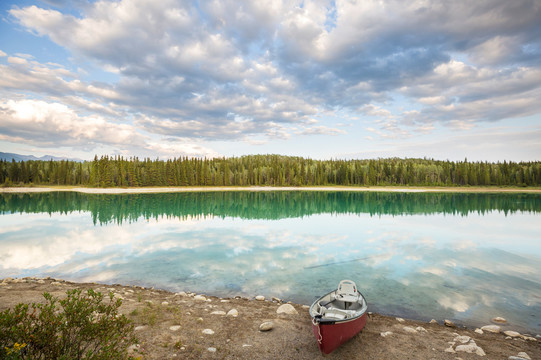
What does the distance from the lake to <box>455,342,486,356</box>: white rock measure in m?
3.40

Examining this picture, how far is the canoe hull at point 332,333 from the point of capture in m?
9.71

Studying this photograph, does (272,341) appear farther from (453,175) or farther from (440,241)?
(453,175)

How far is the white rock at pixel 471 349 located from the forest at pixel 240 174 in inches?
5414

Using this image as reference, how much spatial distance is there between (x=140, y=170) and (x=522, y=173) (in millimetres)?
205940

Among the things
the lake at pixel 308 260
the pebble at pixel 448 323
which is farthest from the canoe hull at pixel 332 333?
the pebble at pixel 448 323

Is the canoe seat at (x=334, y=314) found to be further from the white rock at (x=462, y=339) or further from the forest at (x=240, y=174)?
the forest at (x=240, y=174)

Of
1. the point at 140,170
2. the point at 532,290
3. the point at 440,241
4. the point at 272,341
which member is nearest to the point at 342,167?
the point at 140,170

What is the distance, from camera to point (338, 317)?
35.3 ft

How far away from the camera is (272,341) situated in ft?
34.8

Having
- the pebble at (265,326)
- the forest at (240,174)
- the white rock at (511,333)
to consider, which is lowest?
the white rock at (511,333)

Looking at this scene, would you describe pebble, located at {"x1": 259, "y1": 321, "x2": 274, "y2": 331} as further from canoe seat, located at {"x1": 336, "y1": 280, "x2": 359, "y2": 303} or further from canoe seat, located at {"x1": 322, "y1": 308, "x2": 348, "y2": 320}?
canoe seat, located at {"x1": 336, "y1": 280, "x2": 359, "y2": 303}

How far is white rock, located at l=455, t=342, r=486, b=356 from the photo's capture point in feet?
33.0

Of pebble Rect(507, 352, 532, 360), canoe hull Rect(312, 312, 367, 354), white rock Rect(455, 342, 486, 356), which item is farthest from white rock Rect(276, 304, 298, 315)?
pebble Rect(507, 352, 532, 360)

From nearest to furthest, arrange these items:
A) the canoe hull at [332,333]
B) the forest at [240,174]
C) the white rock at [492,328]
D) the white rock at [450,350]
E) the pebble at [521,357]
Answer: the pebble at [521,357] → the canoe hull at [332,333] → the white rock at [450,350] → the white rock at [492,328] → the forest at [240,174]
